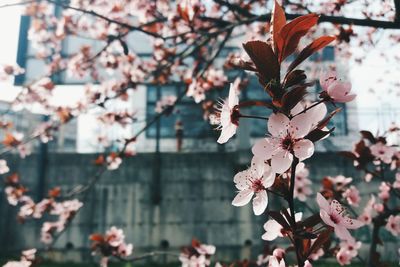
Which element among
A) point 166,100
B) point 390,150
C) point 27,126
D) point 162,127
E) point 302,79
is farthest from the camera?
point 162,127

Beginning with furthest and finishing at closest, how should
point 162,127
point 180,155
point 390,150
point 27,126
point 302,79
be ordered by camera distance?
point 162,127 < point 27,126 < point 180,155 < point 390,150 < point 302,79

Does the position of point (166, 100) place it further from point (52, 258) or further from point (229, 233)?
point (52, 258)

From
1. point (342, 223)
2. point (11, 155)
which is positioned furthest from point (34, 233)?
point (342, 223)

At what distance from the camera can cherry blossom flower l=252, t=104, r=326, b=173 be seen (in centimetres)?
86

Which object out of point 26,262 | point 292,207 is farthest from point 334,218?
point 26,262

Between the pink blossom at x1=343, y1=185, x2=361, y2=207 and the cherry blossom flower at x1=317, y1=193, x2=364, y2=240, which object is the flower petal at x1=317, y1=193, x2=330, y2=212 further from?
the pink blossom at x1=343, y1=185, x2=361, y2=207

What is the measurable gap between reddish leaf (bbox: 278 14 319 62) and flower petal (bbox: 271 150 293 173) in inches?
8.4

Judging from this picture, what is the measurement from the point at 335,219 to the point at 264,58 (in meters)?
0.41

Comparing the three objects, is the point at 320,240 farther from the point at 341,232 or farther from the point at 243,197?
the point at 243,197

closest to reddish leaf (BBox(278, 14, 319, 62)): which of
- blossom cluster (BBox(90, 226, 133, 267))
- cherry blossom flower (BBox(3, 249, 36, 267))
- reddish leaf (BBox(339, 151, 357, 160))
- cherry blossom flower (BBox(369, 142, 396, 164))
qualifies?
reddish leaf (BBox(339, 151, 357, 160))

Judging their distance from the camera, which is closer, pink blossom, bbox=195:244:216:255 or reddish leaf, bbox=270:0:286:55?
reddish leaf, bbox=270:0:286:55

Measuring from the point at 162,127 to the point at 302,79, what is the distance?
24.8ft

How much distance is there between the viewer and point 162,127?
840 cm

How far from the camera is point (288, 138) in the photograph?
0.87 m
